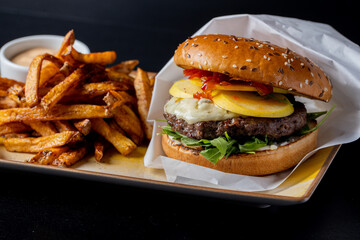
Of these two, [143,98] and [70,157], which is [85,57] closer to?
[143,98]

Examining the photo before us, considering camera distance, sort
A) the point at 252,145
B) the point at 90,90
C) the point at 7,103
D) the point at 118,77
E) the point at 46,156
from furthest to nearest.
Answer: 1. the point at 118,77
2. the point at 7,103
3. the point at 90,90
4. the point at 46,156
5. the point at 252,145

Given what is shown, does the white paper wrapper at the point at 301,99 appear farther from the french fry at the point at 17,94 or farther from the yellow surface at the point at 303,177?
the french fry at the point at 17,94

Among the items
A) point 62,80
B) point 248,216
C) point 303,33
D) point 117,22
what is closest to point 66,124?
point 62,80

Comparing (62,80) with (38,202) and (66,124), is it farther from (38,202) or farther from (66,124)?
(38,202)

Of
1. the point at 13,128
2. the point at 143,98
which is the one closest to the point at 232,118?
the point at 143,98

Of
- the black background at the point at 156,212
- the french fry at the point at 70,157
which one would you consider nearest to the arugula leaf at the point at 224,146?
the black background at the point at 156,212

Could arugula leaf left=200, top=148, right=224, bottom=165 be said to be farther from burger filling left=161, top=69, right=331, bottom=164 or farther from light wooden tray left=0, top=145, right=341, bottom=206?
light wooden tray left=0, top=145, right=341, bottom=206
